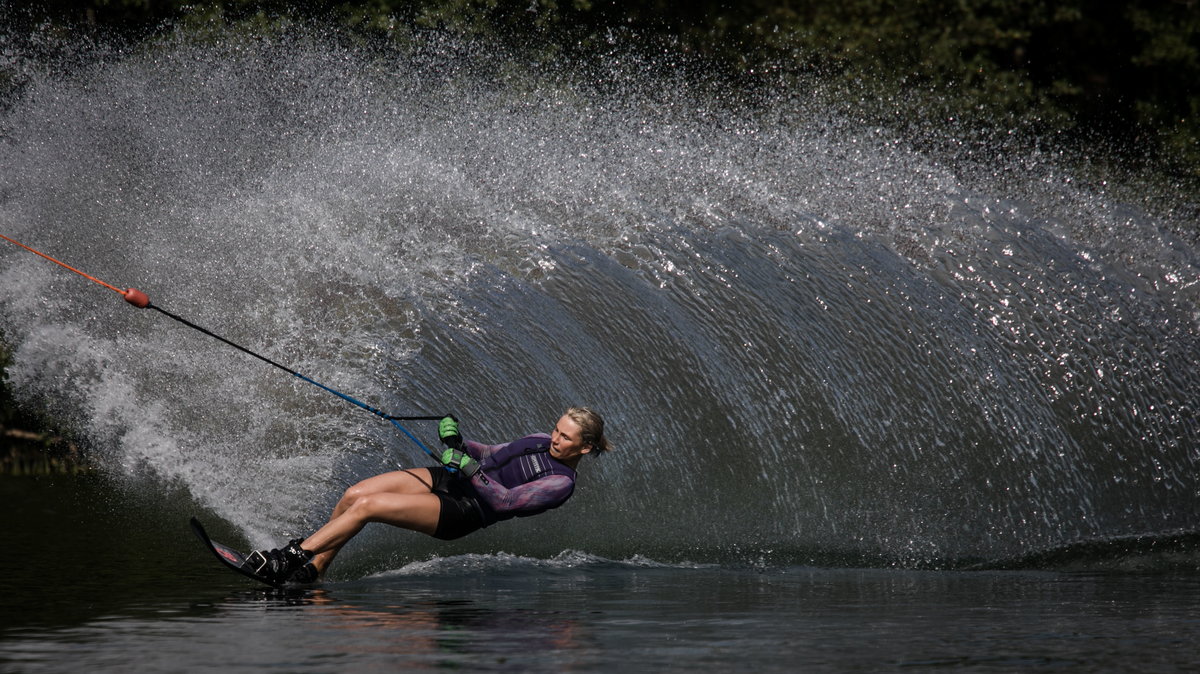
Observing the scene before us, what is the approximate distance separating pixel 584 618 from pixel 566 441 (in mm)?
1281

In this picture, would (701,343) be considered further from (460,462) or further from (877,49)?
(877,49)

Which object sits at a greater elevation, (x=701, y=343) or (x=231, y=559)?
(x=701, y=343)

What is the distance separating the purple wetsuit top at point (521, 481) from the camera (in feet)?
21.7

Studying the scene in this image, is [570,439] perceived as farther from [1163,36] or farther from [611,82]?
[1163,36]

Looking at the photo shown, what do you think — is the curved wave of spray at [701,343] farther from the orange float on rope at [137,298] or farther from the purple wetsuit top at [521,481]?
the orange float on rope at [137,298]

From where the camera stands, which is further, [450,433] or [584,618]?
[450,433]

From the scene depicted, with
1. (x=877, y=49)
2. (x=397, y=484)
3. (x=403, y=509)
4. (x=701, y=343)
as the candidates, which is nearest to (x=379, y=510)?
(x=403, y=509)

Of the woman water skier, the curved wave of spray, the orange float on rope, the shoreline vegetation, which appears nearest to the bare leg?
the woman water skier

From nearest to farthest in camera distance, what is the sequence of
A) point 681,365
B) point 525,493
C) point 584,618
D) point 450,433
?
point 584,618 < point 450,433 < point 525,493 < point 681,365

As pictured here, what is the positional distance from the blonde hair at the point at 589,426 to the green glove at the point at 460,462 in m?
0.52

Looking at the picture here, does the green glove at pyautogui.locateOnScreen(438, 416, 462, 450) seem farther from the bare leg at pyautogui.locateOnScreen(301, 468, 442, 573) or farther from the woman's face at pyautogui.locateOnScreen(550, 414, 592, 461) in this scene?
the woman's face at pyautogui.locateOnScreen(550, 414, 592, 461)

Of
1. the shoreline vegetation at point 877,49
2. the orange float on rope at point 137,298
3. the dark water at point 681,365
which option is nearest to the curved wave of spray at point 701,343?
the dark water at point 681,365

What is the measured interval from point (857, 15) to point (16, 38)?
9355mm

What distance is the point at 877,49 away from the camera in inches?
645
